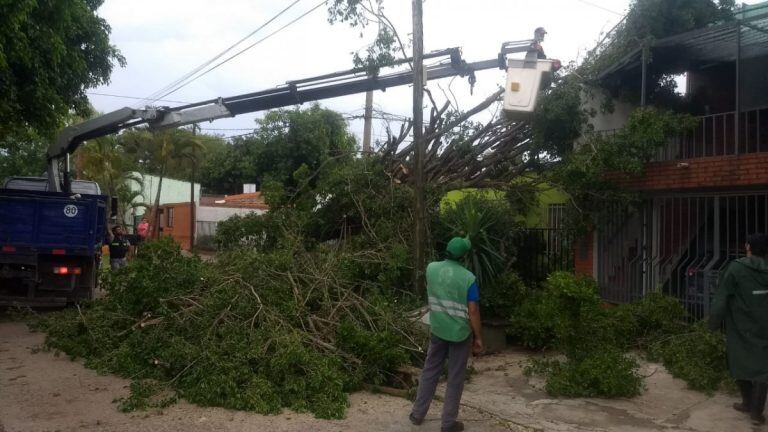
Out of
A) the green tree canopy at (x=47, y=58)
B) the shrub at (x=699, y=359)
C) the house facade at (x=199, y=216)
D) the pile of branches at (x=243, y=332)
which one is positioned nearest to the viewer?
the pile of branches at (x=243, y=332)

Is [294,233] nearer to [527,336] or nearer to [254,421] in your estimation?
[527,336]

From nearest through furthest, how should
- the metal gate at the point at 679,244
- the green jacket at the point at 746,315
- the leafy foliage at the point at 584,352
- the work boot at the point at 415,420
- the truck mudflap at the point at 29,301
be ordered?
the green jacket at the point at 746,315 → the work boot at the point at 415,420 → the leafy foliage at the point at 584,352 → the metal gate at the point at 679,244 → the truck mudflap at the point at 29,301

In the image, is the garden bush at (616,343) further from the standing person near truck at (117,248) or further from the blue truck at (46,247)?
the standing person near truck at (117,248)

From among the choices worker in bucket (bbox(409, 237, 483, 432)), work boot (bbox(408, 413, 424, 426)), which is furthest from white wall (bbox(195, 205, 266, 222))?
worker in bucket (bbox(409, 237, 483, 432))

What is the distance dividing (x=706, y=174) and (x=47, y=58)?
1018cm

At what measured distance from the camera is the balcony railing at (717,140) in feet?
31.1

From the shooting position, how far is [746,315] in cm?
577

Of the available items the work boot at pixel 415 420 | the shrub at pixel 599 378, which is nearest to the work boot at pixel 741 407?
the shrub at pixel 599 378

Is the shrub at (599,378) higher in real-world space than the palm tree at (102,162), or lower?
lower

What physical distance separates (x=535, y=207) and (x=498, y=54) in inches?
124

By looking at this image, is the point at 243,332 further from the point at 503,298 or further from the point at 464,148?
the point at 464,148

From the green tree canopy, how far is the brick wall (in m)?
8.84

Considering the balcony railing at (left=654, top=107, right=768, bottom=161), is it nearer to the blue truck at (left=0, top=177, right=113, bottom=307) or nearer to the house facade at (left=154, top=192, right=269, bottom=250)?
the blue truck at (left=0, top=177, right=113, bottom=307)

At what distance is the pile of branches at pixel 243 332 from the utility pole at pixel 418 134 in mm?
683
